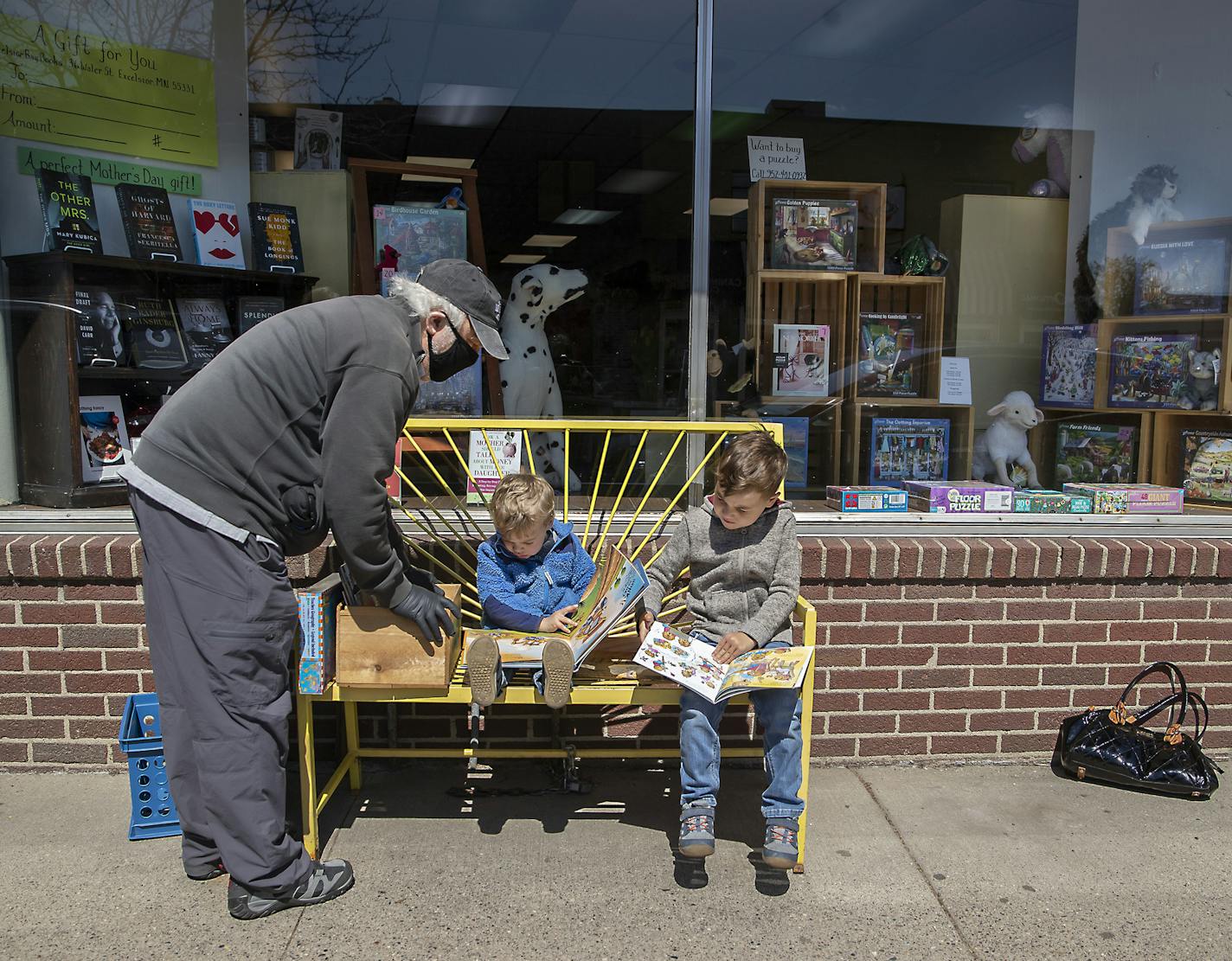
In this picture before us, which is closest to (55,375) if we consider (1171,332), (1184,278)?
(1171,332)

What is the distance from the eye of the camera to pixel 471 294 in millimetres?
2834

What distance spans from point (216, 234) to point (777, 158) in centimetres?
255

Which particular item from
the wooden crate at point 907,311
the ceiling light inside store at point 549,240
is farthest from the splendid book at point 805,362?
the ceiling light inside store at point 549,240

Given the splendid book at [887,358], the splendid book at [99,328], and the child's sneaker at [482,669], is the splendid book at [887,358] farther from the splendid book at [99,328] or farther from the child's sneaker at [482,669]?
the splendid book at [99,328]

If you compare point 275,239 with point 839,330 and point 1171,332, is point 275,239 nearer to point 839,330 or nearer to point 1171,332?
point 839,330

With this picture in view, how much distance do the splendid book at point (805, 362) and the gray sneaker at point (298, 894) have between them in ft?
9.25

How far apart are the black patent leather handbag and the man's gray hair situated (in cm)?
272

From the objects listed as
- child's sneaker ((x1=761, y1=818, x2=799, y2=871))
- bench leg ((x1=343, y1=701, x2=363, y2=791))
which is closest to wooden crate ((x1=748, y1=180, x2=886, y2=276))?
child's sneaker ((x1=761, y1=818, x2=799, y2=871))

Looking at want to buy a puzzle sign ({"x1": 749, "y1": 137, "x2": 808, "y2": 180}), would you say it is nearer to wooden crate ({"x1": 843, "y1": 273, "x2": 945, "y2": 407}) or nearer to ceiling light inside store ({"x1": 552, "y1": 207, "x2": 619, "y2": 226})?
wooden crate ({"x1": 843, "y1": 273, "x2": 945, "y2": 407})

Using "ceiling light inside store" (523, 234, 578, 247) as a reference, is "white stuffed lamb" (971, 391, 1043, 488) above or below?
below

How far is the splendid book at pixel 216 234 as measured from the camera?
14.5 feet

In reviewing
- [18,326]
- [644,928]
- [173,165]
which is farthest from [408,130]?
[644,928]

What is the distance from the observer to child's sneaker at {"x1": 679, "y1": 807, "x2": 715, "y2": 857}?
9.53 ft

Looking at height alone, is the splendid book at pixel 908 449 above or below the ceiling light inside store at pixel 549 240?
below
